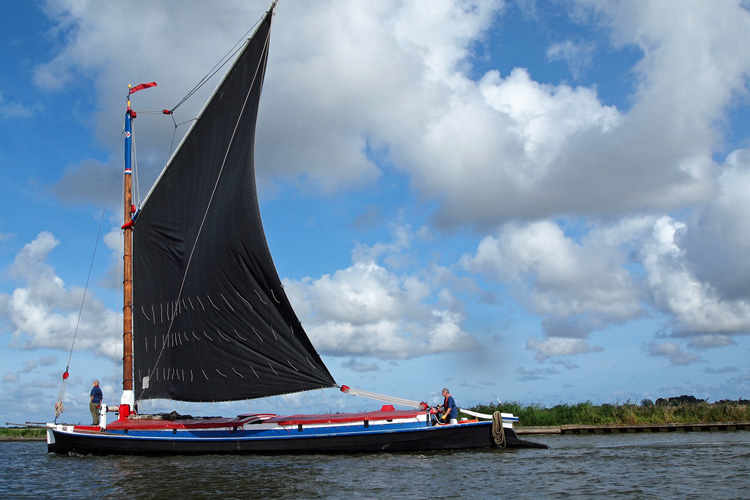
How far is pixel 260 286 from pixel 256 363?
2.88 meters

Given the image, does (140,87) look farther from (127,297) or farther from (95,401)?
(95,401)

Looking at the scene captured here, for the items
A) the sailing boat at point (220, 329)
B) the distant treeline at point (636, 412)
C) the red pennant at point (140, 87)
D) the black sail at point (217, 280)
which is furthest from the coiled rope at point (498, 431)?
the red pennant at point (140, 87)

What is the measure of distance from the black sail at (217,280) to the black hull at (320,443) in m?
1.81

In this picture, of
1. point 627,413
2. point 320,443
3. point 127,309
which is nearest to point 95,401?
point 127,309

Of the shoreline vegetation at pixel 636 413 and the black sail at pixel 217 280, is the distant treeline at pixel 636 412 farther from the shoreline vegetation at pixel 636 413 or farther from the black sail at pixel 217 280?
the black sail at pixel 217 280

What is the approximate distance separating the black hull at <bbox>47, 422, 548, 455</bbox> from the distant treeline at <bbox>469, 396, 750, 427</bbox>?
493 inches

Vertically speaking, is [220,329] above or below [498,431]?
above

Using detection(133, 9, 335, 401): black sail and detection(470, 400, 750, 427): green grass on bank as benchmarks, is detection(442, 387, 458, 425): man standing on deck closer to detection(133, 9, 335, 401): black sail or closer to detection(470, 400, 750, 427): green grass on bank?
detection(133, 9, 335, 401): black sail

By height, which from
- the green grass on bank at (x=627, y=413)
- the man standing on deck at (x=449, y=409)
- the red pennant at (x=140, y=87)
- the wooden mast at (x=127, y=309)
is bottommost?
the green grass on bank at (x=627, y=413)

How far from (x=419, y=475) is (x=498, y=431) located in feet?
19.0

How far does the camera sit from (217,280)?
983 inches

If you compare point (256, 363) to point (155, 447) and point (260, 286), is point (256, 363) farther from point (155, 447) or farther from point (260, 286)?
point (155, 447)

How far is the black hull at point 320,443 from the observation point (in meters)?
22.9

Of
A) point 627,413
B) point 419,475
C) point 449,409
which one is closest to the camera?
point 419,475
